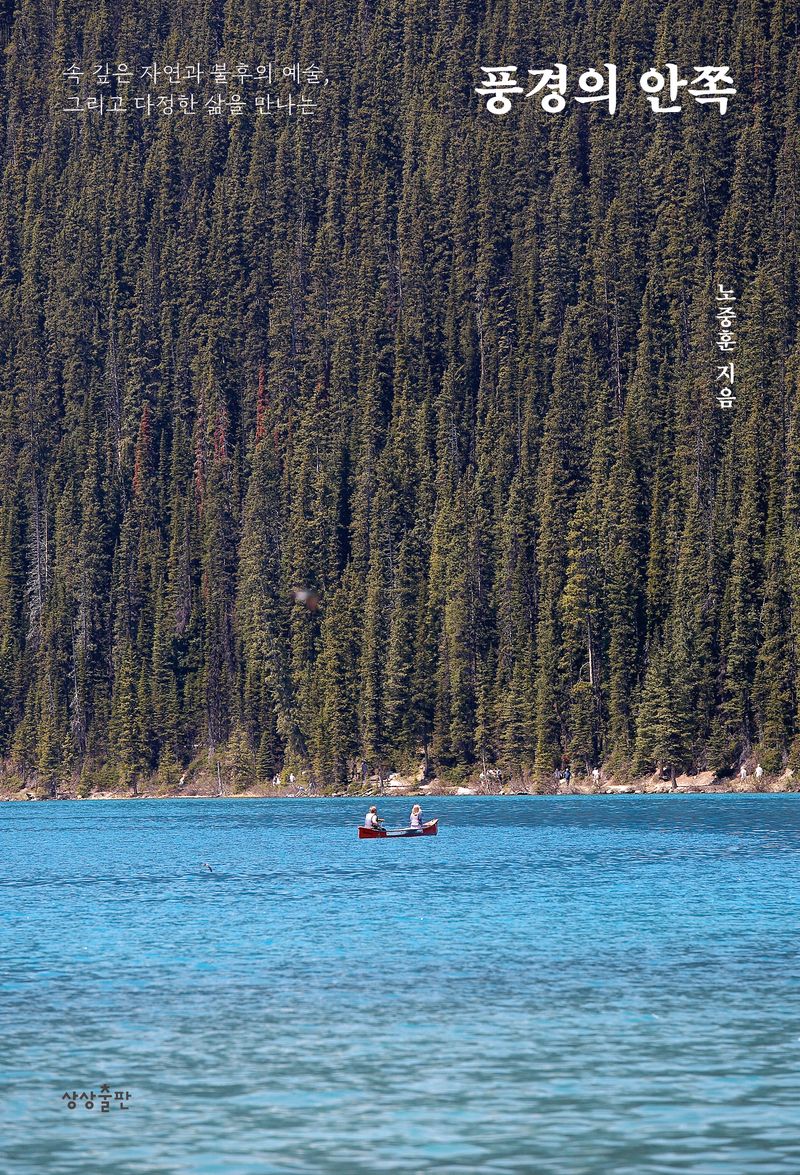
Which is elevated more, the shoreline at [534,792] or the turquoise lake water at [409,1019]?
the turquoise lake water at [409,1019]

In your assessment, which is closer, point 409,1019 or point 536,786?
point 409,1019

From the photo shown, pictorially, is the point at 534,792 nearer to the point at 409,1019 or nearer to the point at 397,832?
the point at 397,832

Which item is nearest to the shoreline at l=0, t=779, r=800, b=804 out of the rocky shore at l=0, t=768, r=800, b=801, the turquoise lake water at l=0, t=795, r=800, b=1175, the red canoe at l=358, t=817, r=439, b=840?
the rocky shore at l=0, t=768, r=800, b=801

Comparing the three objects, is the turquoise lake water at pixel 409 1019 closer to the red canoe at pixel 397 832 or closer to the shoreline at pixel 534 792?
the red canoe at pixel 397 832

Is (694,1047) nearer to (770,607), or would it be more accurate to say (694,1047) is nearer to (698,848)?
(698,848)

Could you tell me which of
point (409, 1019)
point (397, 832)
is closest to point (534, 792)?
point (397, 832)

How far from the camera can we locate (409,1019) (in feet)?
117

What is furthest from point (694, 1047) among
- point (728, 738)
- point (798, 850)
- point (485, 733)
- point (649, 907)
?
point (485, 733)

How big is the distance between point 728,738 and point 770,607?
1259cm

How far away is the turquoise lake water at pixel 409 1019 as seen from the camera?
25.6 metres

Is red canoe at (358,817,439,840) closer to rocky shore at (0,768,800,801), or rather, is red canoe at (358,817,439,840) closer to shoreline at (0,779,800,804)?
shoreline at (0,779,800,804)

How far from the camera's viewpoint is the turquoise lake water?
25.6 m

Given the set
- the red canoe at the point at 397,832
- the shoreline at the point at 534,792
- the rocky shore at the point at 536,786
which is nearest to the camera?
the red canoe at the point at 397,832

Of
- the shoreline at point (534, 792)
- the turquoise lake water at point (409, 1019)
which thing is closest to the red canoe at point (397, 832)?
the turquoise lake water at point (409, 1019)
